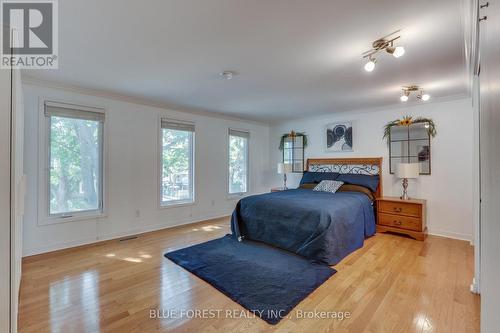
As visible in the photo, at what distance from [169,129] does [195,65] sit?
2.10 meters

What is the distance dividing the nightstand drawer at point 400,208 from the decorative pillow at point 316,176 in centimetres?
100

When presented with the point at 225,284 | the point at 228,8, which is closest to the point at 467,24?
the point at 228,8

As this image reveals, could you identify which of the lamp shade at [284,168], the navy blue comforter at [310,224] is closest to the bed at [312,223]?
the navy blue comforter at [310,224]

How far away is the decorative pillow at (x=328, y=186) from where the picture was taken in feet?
14.4

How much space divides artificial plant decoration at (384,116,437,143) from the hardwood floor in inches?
71.8

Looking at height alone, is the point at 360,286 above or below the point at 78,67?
below

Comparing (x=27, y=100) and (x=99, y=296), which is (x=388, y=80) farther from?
(x=27, y=100)

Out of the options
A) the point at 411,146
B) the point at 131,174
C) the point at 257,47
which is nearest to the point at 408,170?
the point at 411,146

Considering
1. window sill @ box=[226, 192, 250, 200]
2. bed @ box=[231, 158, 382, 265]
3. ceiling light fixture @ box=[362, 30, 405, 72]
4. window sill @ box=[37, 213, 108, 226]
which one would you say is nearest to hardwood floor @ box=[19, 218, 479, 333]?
bed @ box=[231, 158, 382, 265]

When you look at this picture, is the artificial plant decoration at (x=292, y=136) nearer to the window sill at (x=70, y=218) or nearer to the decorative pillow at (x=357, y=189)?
the decorative pillow at (x=357, y=189)

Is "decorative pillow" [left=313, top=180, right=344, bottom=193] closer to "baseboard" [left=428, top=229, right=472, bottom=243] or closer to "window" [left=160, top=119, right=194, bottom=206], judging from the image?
"baseboard" [left=428, top=229, right=472, bottom=243]

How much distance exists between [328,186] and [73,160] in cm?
413

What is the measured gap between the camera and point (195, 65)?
264cm

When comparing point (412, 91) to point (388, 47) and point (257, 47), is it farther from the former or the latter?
point (257, 47)
